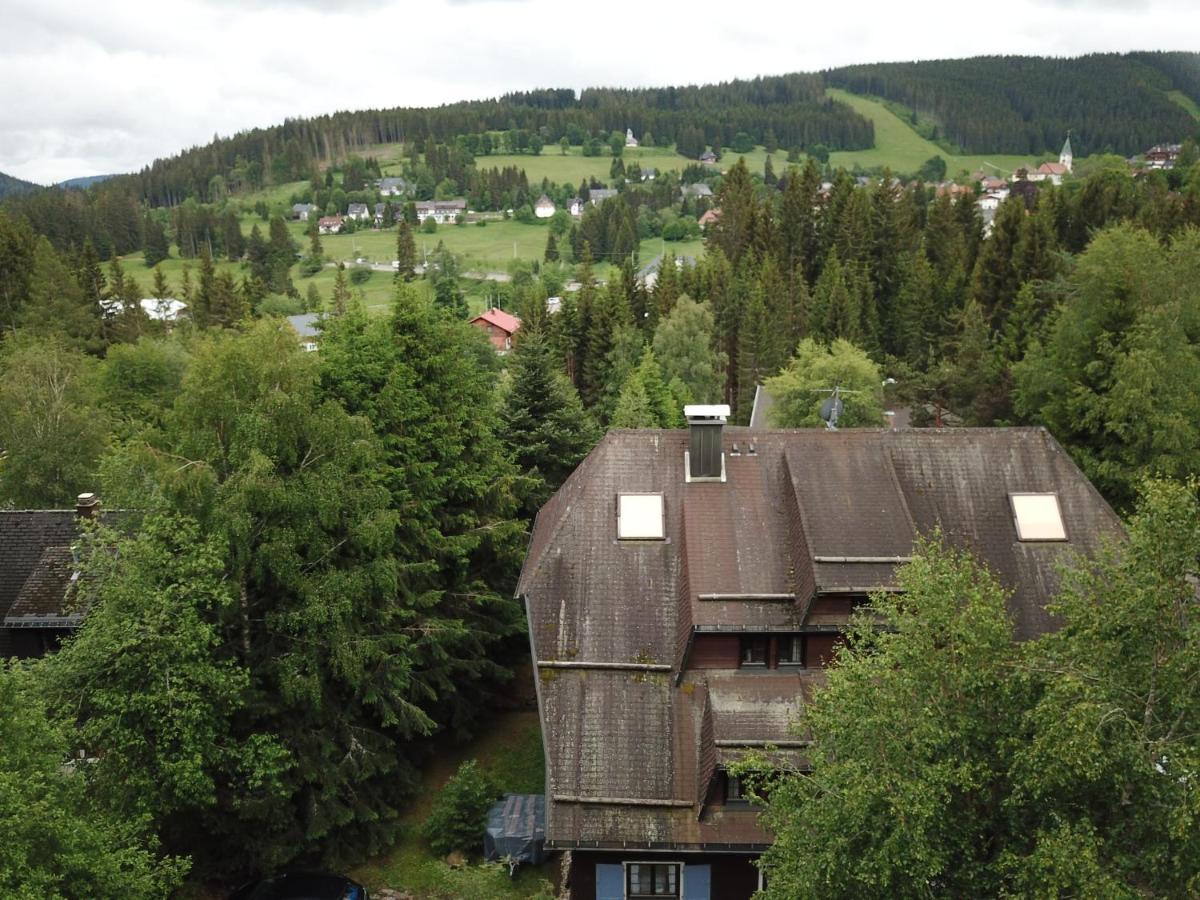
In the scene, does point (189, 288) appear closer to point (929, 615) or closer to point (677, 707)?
point (677, 707)

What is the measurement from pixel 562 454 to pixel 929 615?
2447 cm

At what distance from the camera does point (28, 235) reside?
78.7m

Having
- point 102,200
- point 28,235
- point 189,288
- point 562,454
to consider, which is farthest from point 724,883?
point 102,200

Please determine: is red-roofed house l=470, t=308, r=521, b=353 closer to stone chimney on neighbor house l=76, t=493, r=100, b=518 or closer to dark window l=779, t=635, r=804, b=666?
stone chimney on neighbor house l=76, t=493, r=100, b=518

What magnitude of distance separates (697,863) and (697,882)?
0.53 metres

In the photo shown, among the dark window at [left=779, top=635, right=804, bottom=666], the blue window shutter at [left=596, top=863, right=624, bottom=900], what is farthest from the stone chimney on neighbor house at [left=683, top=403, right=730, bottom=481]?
the blue window shutter at [left=596, top=863, right=624, bottom=900]

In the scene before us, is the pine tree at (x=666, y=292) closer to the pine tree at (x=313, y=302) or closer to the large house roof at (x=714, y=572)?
the pine tree at (x=313, y=302)

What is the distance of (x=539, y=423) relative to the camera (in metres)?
36.2

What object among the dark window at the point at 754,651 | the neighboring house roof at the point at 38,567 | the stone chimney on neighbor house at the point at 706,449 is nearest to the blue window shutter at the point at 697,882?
the dark window at the point at 754,651

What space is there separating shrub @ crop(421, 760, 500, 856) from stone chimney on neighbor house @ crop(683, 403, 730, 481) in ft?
32.5

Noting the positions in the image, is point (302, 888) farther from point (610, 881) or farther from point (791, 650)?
point (791, 650)

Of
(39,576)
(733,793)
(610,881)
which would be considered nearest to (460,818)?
(610,881)

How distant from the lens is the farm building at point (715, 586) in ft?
66.1

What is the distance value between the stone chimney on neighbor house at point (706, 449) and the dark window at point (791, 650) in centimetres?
460
